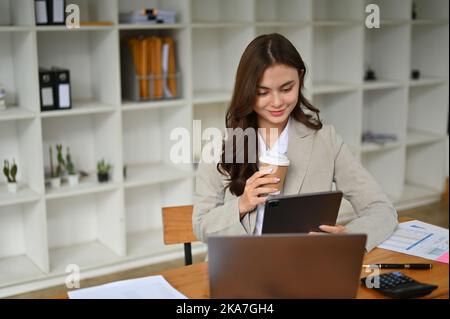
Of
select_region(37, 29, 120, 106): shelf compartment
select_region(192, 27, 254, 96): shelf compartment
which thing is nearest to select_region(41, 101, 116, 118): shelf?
select_region(37, 29, 120, 106): shelf compartment

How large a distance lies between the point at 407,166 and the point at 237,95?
3444mm

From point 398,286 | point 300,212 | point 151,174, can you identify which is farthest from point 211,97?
point 398,286

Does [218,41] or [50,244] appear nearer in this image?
[50,244]

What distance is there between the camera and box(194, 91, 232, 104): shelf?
11.7ft

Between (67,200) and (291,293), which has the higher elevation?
(291,293)

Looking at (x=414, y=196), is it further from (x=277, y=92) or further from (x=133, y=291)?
(x=133, y=291)

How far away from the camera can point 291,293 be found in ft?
4.17

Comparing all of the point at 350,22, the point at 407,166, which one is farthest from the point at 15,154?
the point at 407,166

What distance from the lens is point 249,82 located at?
1735mm

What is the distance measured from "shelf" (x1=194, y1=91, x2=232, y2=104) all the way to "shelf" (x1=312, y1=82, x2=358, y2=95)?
0.61 m

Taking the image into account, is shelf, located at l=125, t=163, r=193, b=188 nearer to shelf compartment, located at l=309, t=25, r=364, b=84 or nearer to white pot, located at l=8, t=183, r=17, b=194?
white pot, located at l=8, t=183, r=17, b=194

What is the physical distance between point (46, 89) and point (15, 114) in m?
0.21

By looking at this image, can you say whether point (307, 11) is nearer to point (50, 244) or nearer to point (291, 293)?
point (50, 244)
